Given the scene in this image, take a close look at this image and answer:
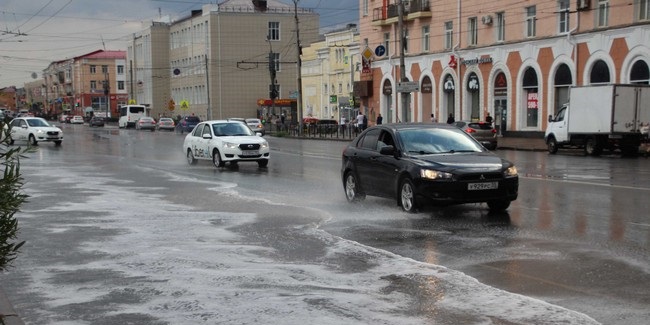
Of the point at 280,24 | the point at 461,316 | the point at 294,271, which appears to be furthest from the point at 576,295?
the point at 280,24

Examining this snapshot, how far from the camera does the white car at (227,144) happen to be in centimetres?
2509

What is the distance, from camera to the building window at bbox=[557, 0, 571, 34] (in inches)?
1655

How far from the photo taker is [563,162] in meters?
26.6

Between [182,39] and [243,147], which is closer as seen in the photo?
[243,147]

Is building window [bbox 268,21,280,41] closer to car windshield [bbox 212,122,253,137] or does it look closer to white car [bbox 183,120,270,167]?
white car [bbox 183,120,270,167]

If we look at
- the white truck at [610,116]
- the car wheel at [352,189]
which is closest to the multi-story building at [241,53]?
the white truck at [610,116]

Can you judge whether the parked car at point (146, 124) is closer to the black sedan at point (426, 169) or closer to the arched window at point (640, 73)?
the arched window at point (640, 73)

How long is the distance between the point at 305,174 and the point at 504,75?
2886cm

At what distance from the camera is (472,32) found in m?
50.5

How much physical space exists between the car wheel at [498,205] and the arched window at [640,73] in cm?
2715

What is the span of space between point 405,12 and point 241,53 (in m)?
41.1

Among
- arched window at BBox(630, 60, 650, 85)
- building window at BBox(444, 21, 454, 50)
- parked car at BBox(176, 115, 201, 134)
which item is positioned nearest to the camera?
arched window at BBox(630, 60, 650, 85)

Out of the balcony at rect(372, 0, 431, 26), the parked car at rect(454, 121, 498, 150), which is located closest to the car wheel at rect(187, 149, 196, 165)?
the parked car at rect(454, 121, 498, 150)

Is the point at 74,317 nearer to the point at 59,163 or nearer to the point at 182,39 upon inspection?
the point at 59,163
